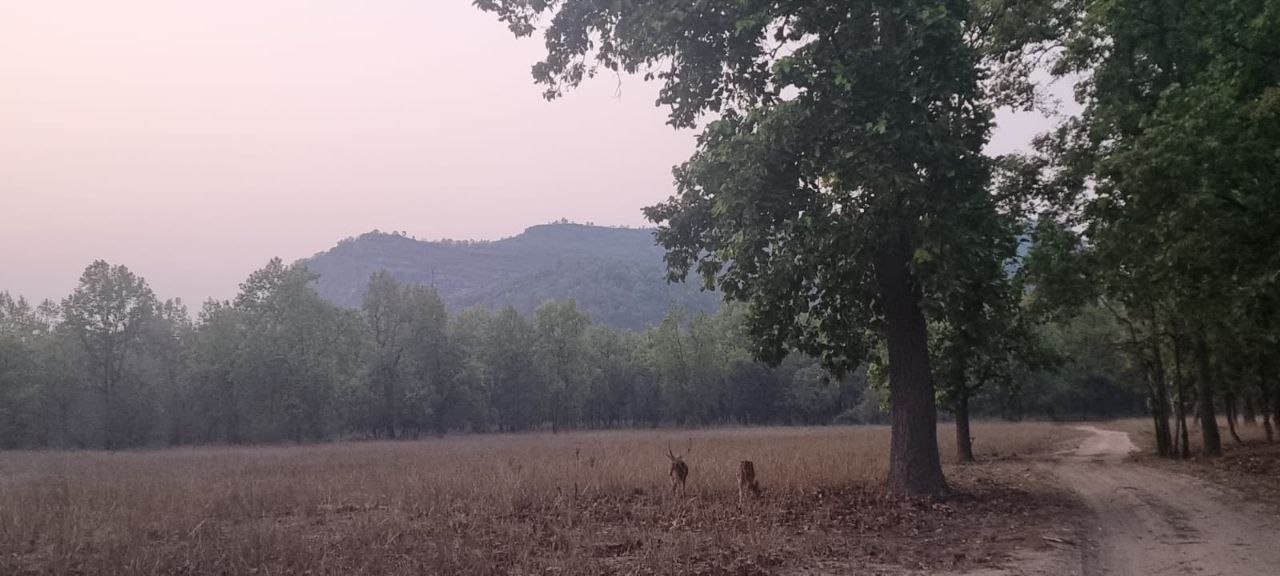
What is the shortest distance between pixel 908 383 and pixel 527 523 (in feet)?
24.0

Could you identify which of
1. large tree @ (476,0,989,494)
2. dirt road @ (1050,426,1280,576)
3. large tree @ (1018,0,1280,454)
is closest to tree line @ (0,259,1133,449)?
dirt road @ (1050,426,1280,576)

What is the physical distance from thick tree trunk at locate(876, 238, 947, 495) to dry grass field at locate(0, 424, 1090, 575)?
0.68 metres

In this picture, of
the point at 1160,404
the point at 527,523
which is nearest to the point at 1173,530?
the point at 527,523

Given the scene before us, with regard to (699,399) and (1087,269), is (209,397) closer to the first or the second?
(699,399)

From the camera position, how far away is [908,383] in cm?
1488

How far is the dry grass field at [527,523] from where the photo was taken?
31.6 feet

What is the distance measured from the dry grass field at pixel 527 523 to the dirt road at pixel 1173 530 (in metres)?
0.97

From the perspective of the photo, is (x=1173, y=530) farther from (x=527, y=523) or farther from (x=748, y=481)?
(x=527, y=523)

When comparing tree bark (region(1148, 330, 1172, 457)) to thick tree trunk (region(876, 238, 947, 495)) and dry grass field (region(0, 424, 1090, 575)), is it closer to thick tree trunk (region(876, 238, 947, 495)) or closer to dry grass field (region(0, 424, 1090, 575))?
dry grass field (region(0, 424, 1090, 575))

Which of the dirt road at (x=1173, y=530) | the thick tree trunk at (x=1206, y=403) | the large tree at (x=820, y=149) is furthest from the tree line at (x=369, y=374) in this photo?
the large tree at (x=820, y=149)

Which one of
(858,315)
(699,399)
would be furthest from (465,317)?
(858,315)

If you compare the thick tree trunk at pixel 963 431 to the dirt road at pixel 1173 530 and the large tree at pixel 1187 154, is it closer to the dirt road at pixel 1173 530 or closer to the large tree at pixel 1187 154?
the dirt road at pixel 1173 530

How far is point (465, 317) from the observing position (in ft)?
297

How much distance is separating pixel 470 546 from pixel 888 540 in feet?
18.3
